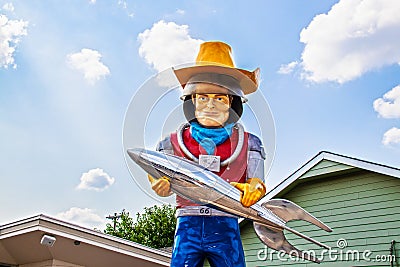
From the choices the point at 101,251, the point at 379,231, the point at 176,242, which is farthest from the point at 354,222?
the point at 176,242

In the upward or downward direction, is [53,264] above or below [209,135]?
below

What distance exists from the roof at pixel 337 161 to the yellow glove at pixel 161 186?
9.82 feet

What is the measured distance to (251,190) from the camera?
2613 mm

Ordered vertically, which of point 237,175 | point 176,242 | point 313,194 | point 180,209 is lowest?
point 176,242

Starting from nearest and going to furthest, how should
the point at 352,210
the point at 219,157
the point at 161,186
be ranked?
the point at 161,186
the point at 219,157
the point at 352,210

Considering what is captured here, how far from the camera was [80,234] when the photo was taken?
6605 millimetres

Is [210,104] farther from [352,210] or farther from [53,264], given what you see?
[53,264]

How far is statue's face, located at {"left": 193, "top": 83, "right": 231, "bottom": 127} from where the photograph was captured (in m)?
2.86

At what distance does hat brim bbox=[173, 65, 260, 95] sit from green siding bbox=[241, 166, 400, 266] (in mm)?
3713

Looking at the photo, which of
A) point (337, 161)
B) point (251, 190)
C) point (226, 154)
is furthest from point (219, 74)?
point (337, 161)

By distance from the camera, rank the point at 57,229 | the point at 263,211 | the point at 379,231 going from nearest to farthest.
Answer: the point at 263,211
the point at 379,231
the point at 57,229

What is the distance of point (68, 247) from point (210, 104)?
4.73 metres

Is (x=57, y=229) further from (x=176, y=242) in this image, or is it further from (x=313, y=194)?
(x=176, y=242)

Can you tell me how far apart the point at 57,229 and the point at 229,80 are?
430 centimetres
